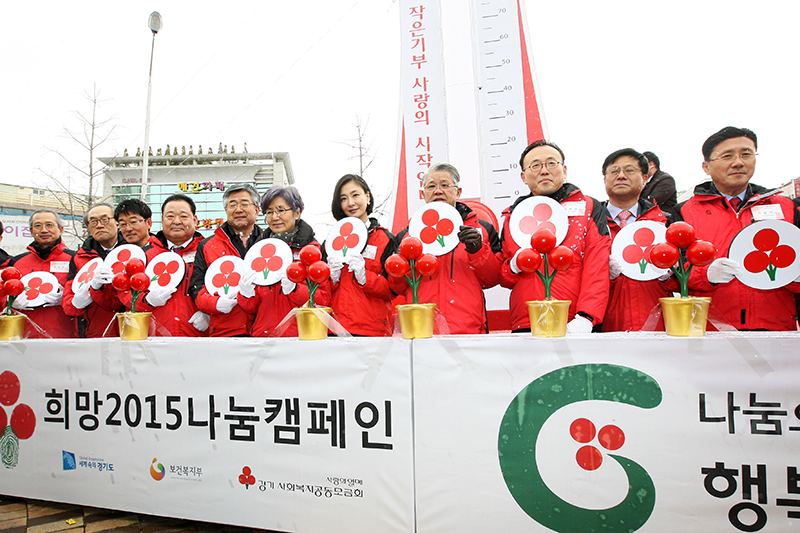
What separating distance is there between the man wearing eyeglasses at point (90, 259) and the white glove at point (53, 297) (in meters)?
0.03

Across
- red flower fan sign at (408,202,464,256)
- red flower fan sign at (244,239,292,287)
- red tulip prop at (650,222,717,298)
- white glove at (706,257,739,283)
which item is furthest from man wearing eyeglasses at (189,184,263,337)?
white glove at (706,257,739,283)

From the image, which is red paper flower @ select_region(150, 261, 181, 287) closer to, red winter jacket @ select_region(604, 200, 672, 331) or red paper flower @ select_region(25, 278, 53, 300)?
red paper flower @ select_region(25, 278, 53, 300)

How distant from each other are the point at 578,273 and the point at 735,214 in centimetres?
73

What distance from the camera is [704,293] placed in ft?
6.49

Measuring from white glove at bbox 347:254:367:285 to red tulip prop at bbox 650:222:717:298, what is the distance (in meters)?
1.21

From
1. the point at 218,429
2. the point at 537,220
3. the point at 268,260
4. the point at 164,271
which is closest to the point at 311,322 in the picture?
the point at 268,260

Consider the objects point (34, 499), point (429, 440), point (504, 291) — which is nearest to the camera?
point (429, 440)

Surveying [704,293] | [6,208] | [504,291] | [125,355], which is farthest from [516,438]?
[6,208]

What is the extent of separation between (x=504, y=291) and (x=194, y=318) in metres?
2.51

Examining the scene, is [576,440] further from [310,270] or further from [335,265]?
[335,265]

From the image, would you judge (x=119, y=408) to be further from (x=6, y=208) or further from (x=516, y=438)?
(x=6, y=208)

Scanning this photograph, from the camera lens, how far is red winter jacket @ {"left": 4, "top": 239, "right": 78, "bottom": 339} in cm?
298

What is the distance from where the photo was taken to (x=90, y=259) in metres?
3.00

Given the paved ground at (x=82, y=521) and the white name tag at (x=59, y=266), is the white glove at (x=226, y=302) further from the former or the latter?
the white name tag at (x=59, y=266)
